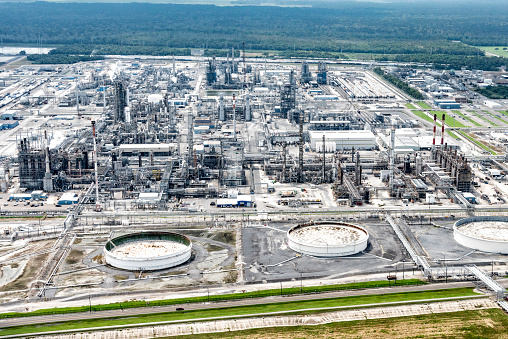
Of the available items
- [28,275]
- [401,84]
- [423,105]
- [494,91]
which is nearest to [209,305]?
[28,275]

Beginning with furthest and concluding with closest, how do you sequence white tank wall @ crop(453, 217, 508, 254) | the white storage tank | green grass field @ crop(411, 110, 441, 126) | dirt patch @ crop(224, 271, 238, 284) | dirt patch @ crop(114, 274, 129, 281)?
green grass field @ crop(411, 110, 441, 126)
white tank wall @ crop(453, 217, 508, 254)
the white storage tank
dirt patch @ crop(114, 274, 129, 281)
dirt patch @ crop(224, 271, 238, 284)

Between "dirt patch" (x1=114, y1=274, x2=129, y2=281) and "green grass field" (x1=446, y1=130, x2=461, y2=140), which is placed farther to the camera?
"green grass field" (x1=446, y1=130, x2=461, y2=140)

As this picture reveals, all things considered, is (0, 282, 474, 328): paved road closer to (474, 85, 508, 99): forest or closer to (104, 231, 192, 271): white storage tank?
(104, 231, 192, 271): white storage tank

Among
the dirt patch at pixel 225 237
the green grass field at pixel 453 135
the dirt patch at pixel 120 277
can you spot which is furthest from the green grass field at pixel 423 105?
the dirt patch at pixel 120 277

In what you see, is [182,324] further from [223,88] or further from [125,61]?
[125,61]

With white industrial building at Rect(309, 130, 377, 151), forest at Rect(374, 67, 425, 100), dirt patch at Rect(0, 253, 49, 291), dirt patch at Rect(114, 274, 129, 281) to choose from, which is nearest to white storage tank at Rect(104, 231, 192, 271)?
dirt patch at Rect(114, 274, 129, 281)

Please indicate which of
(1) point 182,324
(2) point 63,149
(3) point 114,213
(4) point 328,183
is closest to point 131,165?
(2) point 63,149
